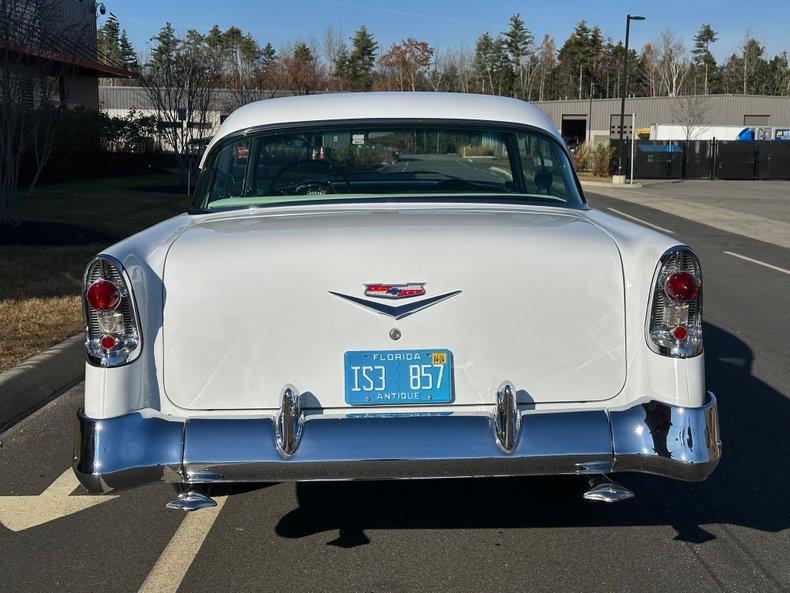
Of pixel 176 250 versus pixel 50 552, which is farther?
pixel 50 552

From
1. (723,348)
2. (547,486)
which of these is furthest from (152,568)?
(723,348)

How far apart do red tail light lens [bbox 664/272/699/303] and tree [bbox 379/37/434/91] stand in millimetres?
70831

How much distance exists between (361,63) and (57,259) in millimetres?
79879

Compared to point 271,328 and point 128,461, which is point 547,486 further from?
point 128,461

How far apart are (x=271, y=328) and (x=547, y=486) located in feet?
5.94

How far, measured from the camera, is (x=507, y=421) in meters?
3.35

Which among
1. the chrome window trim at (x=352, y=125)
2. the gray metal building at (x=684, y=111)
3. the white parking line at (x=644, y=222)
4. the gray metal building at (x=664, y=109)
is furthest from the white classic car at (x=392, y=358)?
the gray metal building at (x=684, y=111)

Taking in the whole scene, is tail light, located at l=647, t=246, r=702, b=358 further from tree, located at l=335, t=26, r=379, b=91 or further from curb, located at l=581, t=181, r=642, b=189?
tree, located at l=335, t=26, r=379, b=91

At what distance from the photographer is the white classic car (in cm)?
333

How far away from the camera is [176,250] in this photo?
354 cm

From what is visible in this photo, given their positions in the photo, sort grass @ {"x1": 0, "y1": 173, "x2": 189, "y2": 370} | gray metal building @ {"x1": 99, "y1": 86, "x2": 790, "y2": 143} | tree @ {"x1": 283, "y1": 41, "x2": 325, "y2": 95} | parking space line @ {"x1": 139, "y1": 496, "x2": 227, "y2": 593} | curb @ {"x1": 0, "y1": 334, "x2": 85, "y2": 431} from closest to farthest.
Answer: parking space line @ {"x1": 139, "y1": 496, "x2": 227, "y2": 593} < curb @ {"x1": 0, "y1": 334, "x2": 85, "y2": 431} < grass @ {"x1": 0, "y1": 173, "x2": 189, "y2": 370} < tree @ {"x1": 283, "y1": 41, "x2": 325, "y2": 95} < gray metal building @ {"x1": 99, "y1": 86, "x2": 790, "y2": 143}

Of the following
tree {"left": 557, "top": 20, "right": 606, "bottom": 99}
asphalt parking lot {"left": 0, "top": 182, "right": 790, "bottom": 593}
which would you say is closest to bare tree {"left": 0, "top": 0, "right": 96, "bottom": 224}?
asphalt parking lot {"left": 0, "top": 182, "right": 790, "bottom": 593}

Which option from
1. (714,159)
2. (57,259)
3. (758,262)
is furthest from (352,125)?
A: (714,159)

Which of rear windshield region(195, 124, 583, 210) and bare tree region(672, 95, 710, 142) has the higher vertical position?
bare tree region(672, 95, 710, 142)
